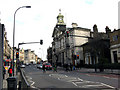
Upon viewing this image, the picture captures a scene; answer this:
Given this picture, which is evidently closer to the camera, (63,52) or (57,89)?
(57,89)

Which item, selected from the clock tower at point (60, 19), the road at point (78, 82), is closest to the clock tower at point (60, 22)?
the clock tower at point (60, 19)

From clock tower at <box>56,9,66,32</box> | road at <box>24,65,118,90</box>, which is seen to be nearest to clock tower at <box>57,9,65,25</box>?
clock tower at <box>56,9,66,32</box>

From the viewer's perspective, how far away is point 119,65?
29.6 m

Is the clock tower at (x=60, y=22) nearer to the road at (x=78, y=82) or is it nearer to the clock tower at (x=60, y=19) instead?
the clock tower at (x=60, y=19)

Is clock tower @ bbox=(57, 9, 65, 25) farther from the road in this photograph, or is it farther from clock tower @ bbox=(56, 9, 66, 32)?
the road

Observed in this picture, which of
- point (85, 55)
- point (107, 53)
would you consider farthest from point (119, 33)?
point (85, 55)

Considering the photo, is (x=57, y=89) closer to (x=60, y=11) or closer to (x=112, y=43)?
(x=112, y=43)

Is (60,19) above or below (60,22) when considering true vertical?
above

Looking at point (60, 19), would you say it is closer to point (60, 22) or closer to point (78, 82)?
point (60, 22)

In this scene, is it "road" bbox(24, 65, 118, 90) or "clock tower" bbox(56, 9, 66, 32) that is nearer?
"road" bbox(24, 65, 118, 90)

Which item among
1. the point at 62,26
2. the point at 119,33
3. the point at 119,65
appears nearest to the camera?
the point at 119,65

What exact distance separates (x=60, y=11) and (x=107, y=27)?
27.6m

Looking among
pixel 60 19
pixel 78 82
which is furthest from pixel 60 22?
pixel 78 82

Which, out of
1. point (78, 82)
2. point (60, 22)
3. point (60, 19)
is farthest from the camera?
point (60, 19)
